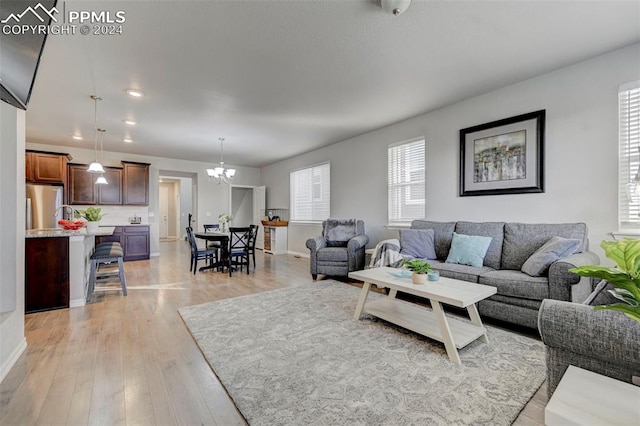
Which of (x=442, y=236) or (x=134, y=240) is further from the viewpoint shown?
(x=134, y=240)

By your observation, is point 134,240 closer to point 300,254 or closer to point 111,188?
point 111,188

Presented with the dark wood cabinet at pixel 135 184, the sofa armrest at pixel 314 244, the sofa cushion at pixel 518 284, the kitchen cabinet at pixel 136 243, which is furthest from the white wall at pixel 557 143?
the dark wood cabinet at pixel 135 184

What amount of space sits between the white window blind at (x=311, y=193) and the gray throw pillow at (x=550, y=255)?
4.16 m

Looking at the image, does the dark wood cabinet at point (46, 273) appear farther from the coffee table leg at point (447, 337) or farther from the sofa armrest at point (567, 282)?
the sofa armrest at point (567, 282)

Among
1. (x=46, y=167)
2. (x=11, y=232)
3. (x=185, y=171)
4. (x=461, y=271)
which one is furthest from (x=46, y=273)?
(x=185, y=171)

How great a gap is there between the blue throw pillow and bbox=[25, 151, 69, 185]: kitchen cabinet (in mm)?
7304

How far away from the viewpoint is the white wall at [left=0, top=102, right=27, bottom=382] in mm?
1938

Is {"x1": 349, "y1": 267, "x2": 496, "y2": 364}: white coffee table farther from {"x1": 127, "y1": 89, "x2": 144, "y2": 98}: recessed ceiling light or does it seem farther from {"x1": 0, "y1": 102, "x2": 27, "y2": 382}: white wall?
{"x1": 127, "y1": 89, "x2": 144, "y2": 98}: recessed ceiling light

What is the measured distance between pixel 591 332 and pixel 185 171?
8.37 meters

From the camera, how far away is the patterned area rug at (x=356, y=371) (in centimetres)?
152

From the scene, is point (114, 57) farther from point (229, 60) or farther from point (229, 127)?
point (229, 127)

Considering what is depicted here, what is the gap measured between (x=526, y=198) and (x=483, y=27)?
2.01 meters

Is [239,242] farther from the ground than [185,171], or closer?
closer

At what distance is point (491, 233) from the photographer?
3.29 m
